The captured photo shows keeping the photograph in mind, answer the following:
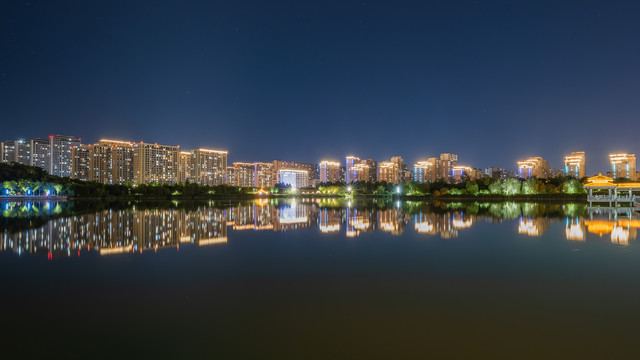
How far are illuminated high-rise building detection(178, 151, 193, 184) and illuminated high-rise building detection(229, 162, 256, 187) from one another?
83.8 feet

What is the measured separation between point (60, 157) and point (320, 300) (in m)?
138

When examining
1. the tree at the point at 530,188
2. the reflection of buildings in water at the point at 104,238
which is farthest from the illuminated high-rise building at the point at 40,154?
the tree at the point at 530,188

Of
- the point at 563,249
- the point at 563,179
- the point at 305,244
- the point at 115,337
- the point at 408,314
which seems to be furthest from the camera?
the point at 563,179

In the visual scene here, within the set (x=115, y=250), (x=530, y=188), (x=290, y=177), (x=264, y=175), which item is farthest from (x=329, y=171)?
(x=115, y=250)

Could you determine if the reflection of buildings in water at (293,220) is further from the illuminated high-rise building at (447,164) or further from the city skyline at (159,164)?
the illuminated high-rise building at (447,164)

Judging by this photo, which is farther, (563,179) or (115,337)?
(563,179)

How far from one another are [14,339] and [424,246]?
31.8ft

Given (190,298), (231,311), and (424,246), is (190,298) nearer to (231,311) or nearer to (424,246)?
(231,311)

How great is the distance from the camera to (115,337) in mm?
4574

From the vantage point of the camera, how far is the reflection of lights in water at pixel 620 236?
1247 centimetres

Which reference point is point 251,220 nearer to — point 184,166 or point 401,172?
point 184,166

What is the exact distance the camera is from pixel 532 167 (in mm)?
101938

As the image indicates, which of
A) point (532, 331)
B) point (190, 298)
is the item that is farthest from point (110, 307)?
point (532, 331)

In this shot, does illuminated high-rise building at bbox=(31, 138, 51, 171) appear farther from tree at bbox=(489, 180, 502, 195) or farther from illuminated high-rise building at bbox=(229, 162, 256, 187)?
tree at bbox=(489, 180, 502, 195)
